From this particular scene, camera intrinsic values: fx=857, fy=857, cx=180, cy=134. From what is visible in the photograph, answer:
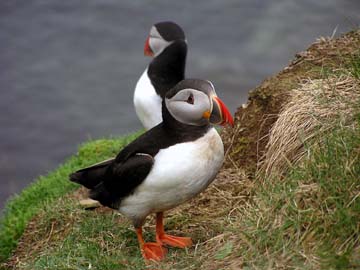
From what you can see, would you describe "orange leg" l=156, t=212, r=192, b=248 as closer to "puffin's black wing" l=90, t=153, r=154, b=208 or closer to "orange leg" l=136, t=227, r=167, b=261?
"orange leg" l=136, t=227, r=167, b=261

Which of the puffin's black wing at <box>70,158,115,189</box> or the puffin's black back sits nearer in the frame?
the puffin's black back

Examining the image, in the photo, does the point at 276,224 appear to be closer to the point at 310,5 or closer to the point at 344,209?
the point at 344,209

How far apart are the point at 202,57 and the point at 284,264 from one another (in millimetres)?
7963

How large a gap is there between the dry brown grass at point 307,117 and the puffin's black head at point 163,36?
102 inches

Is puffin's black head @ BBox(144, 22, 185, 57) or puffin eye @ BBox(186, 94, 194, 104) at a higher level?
puffin eye @ BBox(186, 94, 194, 104)

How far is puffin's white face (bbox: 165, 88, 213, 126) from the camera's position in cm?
501

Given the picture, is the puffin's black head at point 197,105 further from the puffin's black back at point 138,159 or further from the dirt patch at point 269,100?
the dirt patch at point 269,100

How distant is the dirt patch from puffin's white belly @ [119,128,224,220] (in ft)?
3.07

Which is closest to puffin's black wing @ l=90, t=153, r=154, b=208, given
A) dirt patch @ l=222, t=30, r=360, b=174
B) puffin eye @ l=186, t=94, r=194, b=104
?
puffin eye @ l=186, t=94, r=194, b=104

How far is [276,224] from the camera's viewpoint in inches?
176

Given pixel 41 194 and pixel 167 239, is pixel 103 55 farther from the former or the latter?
pixel 167 239

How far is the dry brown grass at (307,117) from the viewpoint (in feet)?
16.4

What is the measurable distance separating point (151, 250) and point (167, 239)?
0.57 ft

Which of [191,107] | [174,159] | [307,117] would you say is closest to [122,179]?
[174,159]
